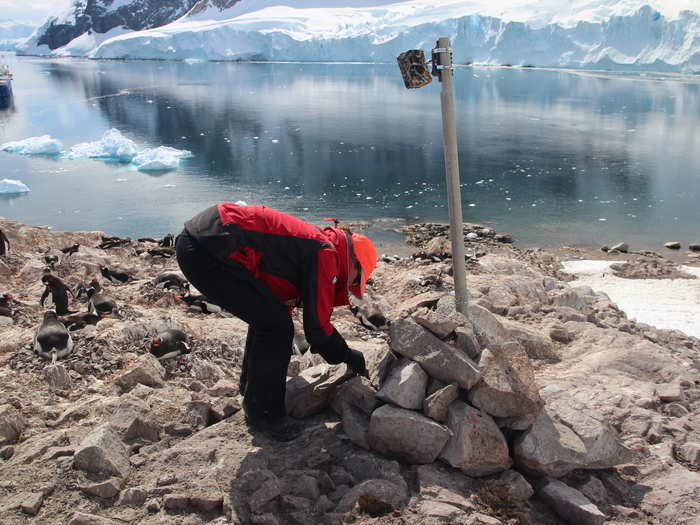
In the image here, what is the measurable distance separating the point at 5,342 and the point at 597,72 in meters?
60.0

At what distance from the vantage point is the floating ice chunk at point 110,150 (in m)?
20.9

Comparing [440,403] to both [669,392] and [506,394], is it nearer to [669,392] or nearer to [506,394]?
[506,394]

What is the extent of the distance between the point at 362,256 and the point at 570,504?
1.51 m

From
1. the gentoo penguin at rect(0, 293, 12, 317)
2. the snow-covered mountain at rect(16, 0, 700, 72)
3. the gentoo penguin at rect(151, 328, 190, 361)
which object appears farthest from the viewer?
the snow-covered mountain at rect(16, 0, 700, 72)

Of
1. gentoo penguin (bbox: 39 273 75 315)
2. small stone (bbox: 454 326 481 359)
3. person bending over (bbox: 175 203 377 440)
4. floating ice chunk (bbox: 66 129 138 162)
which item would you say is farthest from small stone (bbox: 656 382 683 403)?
floating ice chunk (bbox: 66 129 138 162)

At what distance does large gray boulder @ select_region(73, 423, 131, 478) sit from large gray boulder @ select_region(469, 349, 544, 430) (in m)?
1.74

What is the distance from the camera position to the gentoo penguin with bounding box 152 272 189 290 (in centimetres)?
705

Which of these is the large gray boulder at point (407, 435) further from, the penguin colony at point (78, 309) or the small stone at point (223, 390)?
the penguin colony at point (78, 309)

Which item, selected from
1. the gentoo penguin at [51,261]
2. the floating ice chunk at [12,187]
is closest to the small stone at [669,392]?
the gentoo penguin at [51,261]

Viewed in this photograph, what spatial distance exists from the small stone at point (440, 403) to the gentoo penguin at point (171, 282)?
4.42m

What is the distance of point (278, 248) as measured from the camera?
10.3 feet

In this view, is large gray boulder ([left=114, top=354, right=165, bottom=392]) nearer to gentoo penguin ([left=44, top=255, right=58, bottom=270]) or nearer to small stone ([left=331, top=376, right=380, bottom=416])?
small stone ([left=331, top=376, right=380, bottom=416])

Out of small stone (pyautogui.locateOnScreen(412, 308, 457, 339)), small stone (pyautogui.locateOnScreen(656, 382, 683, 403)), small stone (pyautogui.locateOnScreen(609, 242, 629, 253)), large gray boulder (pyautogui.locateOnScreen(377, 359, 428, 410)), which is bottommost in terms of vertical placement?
small stone (pyautogui.locateOnScreen(609, 242, 629, 253))

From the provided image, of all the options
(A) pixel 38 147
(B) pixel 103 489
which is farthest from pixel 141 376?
(A) pixel 38 147
